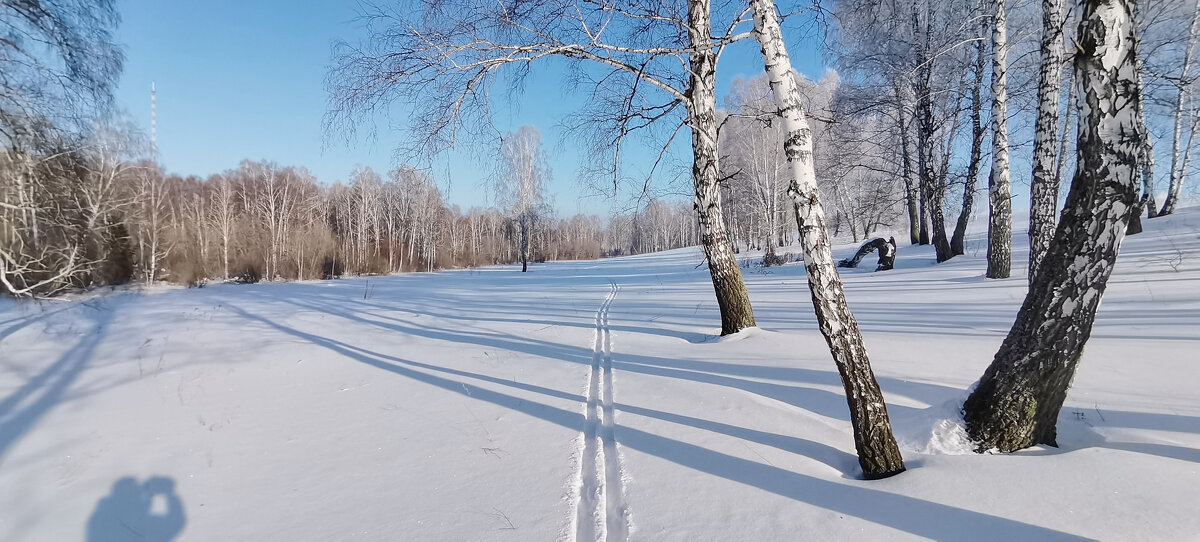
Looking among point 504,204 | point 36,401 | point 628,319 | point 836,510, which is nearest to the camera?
point 836,510

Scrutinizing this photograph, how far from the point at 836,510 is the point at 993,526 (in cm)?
58

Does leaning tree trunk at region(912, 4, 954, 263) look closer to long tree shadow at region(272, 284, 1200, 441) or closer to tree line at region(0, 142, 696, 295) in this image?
tree line at region(0, 142, 696, 295)

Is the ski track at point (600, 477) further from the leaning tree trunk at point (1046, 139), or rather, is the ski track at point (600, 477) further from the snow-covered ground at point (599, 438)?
the leaning tree trunk at point (1046, 139)

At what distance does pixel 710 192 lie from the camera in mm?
5699

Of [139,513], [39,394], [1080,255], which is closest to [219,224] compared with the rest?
[39,394]

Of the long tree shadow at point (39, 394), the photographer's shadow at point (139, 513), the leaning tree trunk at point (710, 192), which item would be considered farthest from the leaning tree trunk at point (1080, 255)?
the long tree shadow at point (39, 394)

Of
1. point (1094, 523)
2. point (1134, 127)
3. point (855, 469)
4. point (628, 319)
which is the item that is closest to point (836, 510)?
point (855, 469)

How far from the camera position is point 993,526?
1.83 m

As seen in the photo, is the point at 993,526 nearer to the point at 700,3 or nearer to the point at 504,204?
the point at 700,3

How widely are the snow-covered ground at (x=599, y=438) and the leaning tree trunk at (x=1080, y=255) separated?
0.70 ft

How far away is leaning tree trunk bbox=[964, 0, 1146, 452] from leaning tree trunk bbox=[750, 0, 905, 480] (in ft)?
2.20

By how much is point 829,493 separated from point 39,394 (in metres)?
7.04

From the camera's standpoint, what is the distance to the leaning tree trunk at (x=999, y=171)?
711 centimetres

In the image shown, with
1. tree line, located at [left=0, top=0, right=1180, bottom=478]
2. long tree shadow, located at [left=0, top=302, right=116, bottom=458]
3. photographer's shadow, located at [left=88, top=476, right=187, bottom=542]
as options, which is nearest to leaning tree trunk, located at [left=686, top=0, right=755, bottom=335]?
tree line, located at [left=0, top=0, right=1180, bottom=478]
